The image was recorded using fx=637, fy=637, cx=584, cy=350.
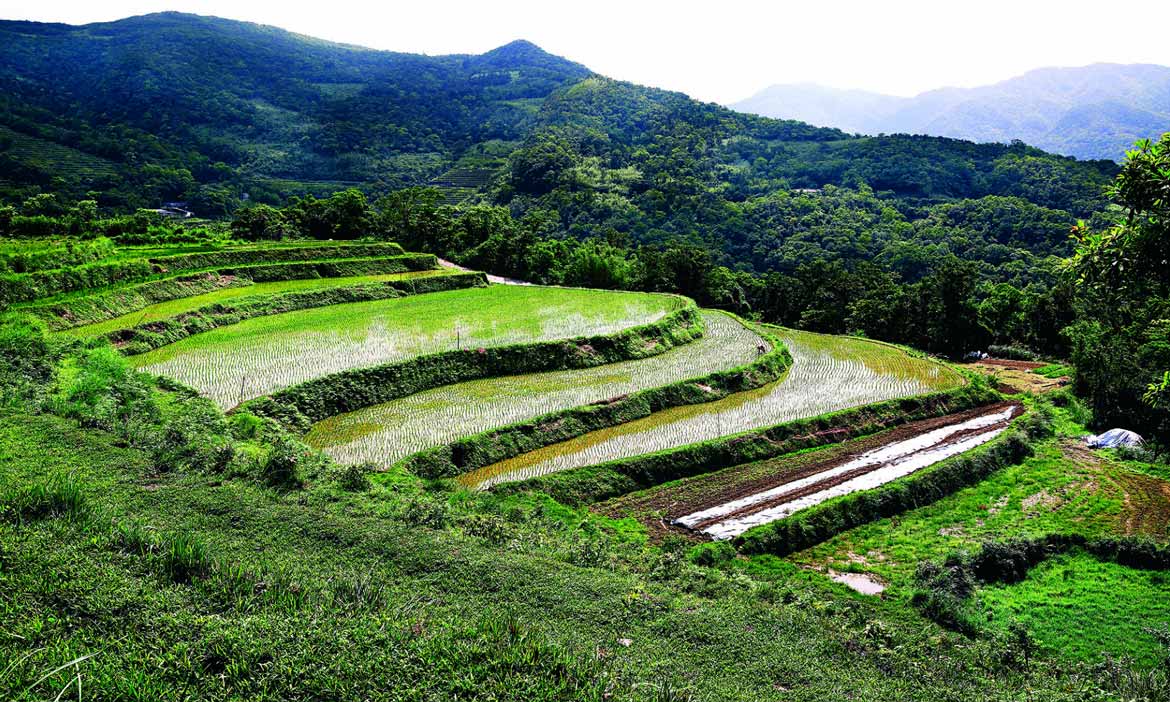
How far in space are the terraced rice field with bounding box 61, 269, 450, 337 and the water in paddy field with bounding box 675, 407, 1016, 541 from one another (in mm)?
22355

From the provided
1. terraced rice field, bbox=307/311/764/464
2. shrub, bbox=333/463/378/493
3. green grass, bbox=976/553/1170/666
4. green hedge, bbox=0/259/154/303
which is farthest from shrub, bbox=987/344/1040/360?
green hedge, bbox=0/259/154/303

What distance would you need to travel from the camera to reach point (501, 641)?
19.7ft

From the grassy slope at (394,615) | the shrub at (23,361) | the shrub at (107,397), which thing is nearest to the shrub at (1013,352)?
the grassy slope at (394,615)

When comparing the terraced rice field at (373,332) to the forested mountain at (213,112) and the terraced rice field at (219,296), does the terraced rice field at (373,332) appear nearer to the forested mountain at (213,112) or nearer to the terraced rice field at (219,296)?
the terraced rice field at (219,296)

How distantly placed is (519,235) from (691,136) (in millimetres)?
76896

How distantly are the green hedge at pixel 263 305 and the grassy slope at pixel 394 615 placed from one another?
520 inches

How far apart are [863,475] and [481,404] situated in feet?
38.4

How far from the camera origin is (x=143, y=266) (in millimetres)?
30938

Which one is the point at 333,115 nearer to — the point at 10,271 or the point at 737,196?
the point at 737,196

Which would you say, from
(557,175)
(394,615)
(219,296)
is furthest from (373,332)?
(557,175)

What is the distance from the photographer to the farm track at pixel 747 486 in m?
15.2

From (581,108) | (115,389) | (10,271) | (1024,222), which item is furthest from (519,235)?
(581,108)

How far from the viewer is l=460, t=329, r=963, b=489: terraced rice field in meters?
17.6

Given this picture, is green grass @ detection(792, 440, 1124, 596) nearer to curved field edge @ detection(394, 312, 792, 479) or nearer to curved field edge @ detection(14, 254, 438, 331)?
curved field edge @ detection(394, 312, 792, 479)
